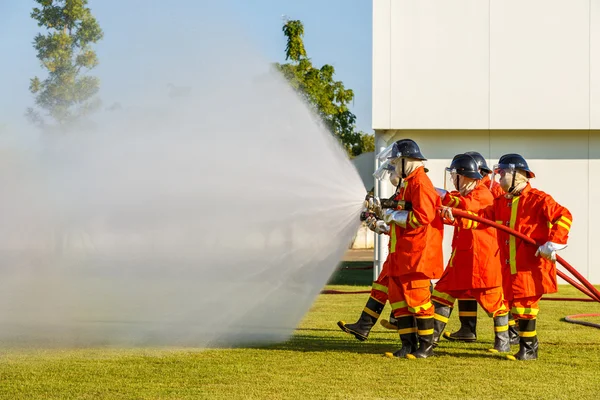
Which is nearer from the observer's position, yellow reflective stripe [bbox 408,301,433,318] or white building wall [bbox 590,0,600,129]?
yellow reflective stripe [bbox 408,301,433,318]

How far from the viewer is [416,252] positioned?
947 centimetres

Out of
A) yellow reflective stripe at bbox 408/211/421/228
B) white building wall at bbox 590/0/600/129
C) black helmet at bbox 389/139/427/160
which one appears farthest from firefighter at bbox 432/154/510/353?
white building wall at bbox 590/0/600/129

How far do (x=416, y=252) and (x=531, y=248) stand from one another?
4.19 feet

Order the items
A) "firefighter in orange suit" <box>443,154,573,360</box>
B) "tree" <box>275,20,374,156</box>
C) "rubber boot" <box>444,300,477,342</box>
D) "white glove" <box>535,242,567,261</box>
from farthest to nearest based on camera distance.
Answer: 1. "tree" <box>275,20,374,156</box>
2. "rubber boot" <box>444,300,477,342</box>
3. "firefighter in orange suit" <box>443,154,573,360</box>
4. "white glove" <box>535,242,567,261</box>

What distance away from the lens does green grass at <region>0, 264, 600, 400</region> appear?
7.64m

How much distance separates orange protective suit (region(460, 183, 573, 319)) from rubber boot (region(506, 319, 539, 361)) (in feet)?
0.33

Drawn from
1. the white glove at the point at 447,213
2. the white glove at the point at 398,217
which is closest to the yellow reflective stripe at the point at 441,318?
the white glove at the point at 447,213

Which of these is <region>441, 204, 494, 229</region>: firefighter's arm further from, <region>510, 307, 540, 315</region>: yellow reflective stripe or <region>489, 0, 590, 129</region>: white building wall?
<region>489, 0, 590, 129</region>: white building wall

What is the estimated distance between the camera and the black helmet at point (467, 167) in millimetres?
10547

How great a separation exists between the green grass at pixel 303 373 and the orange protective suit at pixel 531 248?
713mm

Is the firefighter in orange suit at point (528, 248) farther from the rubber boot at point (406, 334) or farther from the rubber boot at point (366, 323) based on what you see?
the rubber boot at point (366, 323)

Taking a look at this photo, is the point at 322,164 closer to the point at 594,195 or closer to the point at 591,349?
the point at 591,349

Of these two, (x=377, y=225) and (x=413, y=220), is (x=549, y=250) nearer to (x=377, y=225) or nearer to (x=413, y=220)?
(x=413, y=220)

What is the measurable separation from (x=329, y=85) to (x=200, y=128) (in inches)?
608
